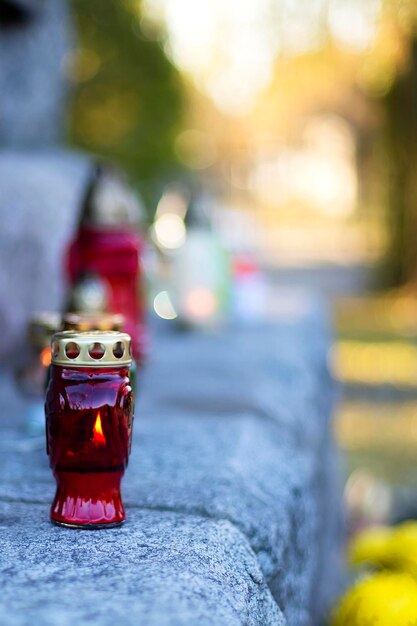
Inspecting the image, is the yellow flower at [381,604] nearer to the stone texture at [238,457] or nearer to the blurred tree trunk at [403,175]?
the stone texture at [238,457]

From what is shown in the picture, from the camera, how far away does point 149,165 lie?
6.81 metres

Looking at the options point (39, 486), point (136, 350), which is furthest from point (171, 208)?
point (39, 486)

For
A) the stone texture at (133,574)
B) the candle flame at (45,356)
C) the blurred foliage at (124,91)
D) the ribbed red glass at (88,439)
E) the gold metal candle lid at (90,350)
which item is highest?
the blurred foliage at (124,91)

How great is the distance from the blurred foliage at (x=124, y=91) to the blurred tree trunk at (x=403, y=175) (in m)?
3.99

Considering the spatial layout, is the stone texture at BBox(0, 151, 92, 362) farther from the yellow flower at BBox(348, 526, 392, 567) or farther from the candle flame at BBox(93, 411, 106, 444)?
the candle flame at BBox(93, 411, 106, 444)

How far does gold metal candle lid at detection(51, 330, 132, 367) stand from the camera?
3.22 feet

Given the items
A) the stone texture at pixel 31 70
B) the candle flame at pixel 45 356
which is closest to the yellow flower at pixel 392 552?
the candle flame at pixel 45 356

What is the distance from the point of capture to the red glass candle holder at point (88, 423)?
3.23ft

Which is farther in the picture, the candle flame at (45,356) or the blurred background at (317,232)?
the blurred background at (317,232)

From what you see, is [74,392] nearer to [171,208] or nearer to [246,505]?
[246,505]

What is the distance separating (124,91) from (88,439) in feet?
19.9

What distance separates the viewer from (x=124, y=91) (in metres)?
6.82

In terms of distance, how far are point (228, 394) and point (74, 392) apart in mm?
862

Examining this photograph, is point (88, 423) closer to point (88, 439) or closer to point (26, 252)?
point (88, 439)
